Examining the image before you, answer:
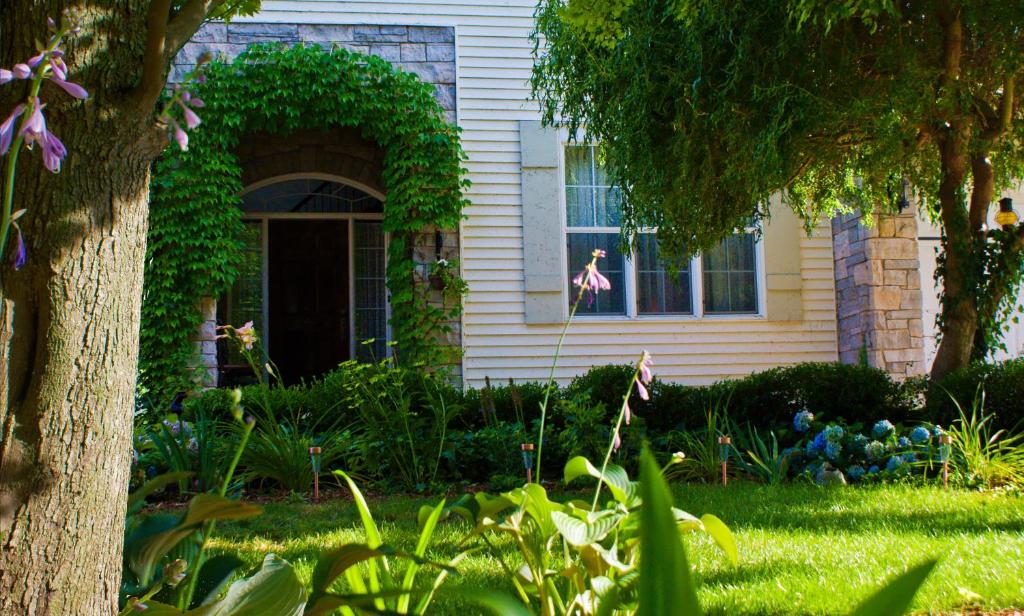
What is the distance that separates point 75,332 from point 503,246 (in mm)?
7468

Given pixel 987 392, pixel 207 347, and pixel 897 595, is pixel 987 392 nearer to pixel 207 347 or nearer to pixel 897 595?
pixel 897 595

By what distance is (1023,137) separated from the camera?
6512 millimetres

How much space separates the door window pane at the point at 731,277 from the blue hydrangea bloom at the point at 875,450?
386cm

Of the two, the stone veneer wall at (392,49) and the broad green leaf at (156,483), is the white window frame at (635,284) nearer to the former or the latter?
the stone veneer wall at (392,49)

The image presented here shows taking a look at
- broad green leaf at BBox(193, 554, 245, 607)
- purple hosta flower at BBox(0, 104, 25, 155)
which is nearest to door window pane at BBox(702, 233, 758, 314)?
broad green leaf at BBox(193, 554, 245, 607)

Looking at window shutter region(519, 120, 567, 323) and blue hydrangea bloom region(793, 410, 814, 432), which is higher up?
window shutter region(519, 120, 567, 323)

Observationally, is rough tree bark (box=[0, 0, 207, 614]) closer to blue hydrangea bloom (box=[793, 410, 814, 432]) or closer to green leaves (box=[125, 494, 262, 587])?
green leaves (box=[125, 494, 262, 587])

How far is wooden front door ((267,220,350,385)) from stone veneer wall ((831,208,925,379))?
17.4 ft

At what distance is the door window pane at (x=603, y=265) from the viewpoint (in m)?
9.12

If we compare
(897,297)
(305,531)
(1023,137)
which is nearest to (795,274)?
(897,297)

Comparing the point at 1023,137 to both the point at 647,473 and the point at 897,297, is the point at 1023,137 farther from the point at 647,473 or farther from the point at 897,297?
the point at 647,473

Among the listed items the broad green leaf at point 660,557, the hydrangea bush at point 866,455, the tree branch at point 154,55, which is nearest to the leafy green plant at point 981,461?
the hydrangea bush at point 866,455

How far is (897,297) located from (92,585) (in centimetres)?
871

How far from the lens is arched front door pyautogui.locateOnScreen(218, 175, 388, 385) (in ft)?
30.4
